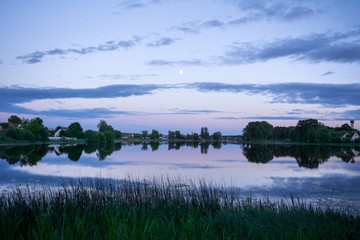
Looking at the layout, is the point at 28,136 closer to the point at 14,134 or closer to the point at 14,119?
the point at 14,134

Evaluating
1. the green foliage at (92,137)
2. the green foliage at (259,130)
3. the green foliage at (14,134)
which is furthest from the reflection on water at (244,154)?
the green foliage at (259,130)

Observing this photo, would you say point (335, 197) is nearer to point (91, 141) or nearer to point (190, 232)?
point (190, 232)

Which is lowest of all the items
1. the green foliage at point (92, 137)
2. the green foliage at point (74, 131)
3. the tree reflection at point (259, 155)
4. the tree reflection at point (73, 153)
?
the tree reflection at point (259, 155)

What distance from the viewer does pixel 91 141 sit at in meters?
107

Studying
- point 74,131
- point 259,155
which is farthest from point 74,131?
point 259,155

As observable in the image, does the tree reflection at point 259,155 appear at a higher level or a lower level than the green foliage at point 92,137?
lower

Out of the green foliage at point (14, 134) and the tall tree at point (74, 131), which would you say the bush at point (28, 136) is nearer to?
the green foliage at point (14, 134)

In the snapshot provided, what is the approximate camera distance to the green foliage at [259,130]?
14998 cm

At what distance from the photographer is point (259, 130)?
150 metres

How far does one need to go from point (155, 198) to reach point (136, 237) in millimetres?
5122

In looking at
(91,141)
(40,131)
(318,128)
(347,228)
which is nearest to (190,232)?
(347,228)

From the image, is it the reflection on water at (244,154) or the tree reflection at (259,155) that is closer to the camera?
the reflection on water at (244,154)

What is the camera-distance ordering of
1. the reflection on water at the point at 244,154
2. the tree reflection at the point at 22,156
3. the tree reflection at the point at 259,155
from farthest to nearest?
the tree reflection at the point at 259,155 → the reflection on water at the point at 244,154 → the tree reflection at the point at 22,156

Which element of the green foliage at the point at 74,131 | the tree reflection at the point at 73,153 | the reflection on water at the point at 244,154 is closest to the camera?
the reflection on water at the point at 244,154
